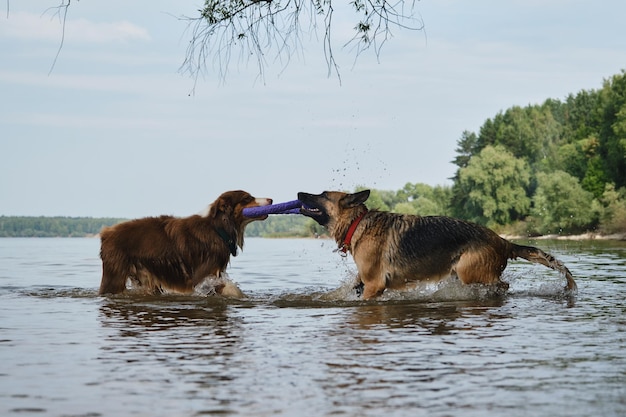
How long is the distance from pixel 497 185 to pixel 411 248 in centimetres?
9866

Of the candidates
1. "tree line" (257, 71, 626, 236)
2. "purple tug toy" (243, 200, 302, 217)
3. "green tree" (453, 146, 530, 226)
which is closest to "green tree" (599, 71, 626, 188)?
"tree line" (257, 71, 626, 236)

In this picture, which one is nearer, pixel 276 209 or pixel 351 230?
pixel 351 230

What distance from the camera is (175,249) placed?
45.9ft

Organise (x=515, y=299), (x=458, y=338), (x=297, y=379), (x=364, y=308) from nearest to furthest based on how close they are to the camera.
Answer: (x=297, y=379) < (x=458, y=338) < (x=364, y=308) < (x=515, y=299)

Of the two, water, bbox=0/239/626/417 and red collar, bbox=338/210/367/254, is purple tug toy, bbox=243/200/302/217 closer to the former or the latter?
red collar, bbox=338/210/367/254

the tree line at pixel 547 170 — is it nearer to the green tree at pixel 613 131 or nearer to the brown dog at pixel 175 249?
the green tree at pixel 613 131

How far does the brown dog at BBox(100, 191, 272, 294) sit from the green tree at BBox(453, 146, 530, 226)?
96.2m

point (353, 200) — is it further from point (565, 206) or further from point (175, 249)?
point (565, 206)

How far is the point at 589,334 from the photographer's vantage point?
984cm

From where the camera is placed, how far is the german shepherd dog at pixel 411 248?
13.7 meters

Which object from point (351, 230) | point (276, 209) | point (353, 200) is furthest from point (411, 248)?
point (276, 209)

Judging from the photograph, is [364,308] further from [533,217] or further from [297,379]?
[533,217]

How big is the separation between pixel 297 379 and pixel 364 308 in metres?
5.63

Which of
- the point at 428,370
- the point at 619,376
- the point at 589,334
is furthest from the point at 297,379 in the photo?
the point at 589,334
